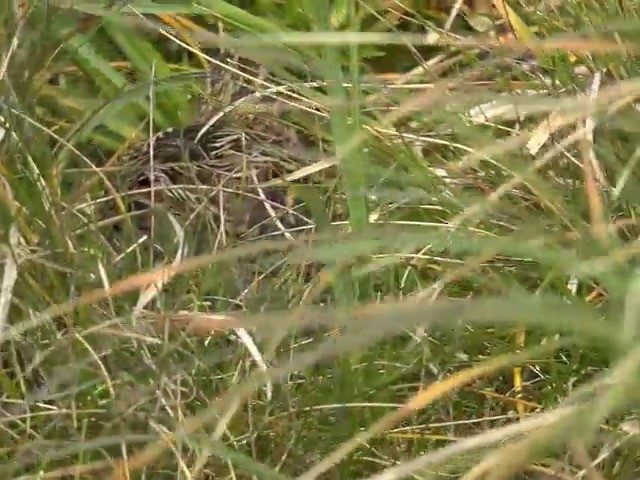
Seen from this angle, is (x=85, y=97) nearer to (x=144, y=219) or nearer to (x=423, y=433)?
(x=144, y=219)

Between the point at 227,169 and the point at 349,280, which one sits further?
the point at 227,169

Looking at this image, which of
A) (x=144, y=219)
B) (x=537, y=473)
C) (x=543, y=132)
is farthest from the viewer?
(x=144, y=219)

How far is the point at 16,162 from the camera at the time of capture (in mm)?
843

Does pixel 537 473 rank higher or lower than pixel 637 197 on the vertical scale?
lower

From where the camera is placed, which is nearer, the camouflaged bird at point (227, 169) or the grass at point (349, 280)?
the grass at point (349, 280)

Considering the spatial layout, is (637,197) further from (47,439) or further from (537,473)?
(47,439)

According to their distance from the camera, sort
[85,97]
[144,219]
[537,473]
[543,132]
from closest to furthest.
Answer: [537,473] → [543,132] → [144,219] → [85,97]

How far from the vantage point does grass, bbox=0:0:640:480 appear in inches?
25.9

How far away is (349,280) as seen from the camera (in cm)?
74

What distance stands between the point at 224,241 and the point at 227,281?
5cm

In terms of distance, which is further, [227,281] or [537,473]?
[227,281]

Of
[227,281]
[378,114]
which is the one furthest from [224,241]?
[378,114]

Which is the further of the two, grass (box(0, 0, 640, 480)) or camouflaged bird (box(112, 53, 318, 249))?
camouflaged bird (box(112, 53, 318, 249))

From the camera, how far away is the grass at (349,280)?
2.15 feet
